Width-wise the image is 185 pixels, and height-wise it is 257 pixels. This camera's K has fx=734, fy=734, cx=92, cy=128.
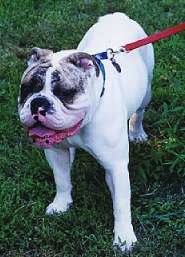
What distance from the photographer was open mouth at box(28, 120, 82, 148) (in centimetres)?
320

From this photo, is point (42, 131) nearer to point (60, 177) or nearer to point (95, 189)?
point (60, 177)

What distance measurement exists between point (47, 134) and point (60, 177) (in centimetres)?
72

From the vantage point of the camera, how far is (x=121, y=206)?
12.0ft

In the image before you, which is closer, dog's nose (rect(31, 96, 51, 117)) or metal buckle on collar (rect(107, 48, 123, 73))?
dog's nose (rect(31, 96, 51, 117))

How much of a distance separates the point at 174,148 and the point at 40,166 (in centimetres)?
79

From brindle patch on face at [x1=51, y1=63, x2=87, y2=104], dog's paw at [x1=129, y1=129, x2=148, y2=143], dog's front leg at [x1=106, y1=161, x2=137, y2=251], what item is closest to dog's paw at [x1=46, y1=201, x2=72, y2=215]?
dog's front leg at [x1=106, y1=161, x2=137, y2=251]

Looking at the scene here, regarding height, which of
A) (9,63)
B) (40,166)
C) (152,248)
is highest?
(9,63)

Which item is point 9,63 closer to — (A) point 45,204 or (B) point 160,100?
(B) point 160,100

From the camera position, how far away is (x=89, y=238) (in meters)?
3.71

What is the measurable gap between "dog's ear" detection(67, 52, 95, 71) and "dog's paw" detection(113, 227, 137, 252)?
0.94 m

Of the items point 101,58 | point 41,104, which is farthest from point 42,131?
point 101,58

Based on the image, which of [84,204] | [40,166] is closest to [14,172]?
[40,166]

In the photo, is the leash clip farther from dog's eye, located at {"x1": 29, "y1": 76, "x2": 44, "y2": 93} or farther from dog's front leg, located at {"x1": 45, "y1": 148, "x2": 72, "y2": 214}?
dog's eye, located at {"x1": 29, "y1": 76, "x2": 44, "y2": 93}

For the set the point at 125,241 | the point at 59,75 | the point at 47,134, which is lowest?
the point at 125,241
